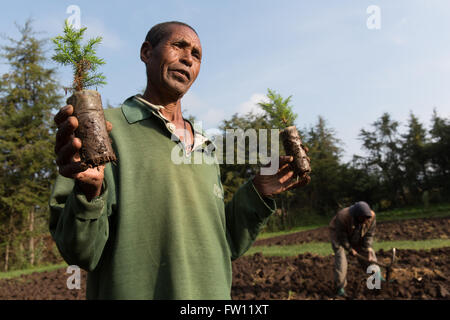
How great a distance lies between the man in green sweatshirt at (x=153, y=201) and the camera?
1.29m

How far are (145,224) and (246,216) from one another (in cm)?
64

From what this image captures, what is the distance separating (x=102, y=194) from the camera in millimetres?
1304

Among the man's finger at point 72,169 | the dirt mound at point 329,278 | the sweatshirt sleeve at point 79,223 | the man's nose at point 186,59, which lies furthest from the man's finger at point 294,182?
the dirt mound at point 329,278

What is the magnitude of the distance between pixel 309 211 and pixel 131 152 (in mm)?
30613

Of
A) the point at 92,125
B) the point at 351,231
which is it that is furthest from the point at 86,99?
the point at 351,231

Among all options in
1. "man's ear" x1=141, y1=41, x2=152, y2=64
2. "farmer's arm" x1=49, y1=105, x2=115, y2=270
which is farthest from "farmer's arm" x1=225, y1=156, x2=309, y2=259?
"man's ear" x1=141, y1=41, x2=152, y2=64

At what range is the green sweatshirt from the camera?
1353 mm

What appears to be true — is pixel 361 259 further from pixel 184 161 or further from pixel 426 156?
pixel 426 156

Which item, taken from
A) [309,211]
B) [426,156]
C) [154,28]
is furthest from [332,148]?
[154,28]

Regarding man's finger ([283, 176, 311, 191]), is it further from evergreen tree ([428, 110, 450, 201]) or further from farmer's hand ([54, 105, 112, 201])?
evergreen tree ([428, 110, 450, 201])

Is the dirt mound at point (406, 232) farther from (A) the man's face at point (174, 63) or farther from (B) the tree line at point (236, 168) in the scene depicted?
(A) the man's face at point (174, 63)

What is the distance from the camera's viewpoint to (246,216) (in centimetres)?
194

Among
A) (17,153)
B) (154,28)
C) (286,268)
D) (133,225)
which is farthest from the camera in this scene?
(17,153)

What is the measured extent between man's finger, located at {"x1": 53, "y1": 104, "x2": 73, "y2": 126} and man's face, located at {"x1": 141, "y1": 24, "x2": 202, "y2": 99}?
2.10 feet
